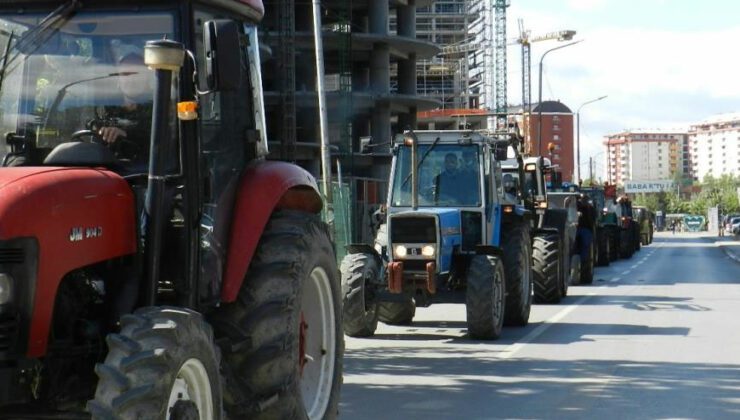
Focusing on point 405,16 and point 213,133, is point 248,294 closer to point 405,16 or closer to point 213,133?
point 213,133

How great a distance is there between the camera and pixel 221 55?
555cm

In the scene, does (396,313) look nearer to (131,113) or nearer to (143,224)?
(131,113)

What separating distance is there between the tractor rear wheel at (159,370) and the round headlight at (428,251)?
30.4ft

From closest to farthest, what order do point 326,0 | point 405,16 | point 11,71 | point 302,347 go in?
point 11,71
point 302,347
point 326,0
point 405,16

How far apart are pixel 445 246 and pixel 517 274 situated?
1.34 meters

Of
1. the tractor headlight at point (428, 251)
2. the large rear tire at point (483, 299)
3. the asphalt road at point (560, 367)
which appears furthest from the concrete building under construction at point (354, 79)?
the large rear tire at point (483, 299)

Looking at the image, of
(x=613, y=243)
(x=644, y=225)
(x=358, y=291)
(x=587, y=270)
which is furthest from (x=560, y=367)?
(x=644, y=225)

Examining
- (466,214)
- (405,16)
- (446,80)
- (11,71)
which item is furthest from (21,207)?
(446,80)

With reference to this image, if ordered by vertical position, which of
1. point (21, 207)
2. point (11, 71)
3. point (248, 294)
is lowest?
point (248, 294)

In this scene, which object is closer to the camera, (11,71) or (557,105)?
(11,71)

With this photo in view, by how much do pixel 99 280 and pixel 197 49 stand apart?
1.33m

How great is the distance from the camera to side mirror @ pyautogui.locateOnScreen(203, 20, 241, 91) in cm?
551

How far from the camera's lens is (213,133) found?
6.35m

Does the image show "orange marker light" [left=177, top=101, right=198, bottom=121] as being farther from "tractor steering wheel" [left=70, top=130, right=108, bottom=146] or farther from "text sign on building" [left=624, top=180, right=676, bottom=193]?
"text sign on building" [left=624, top=180, right=676, bottom=193]
